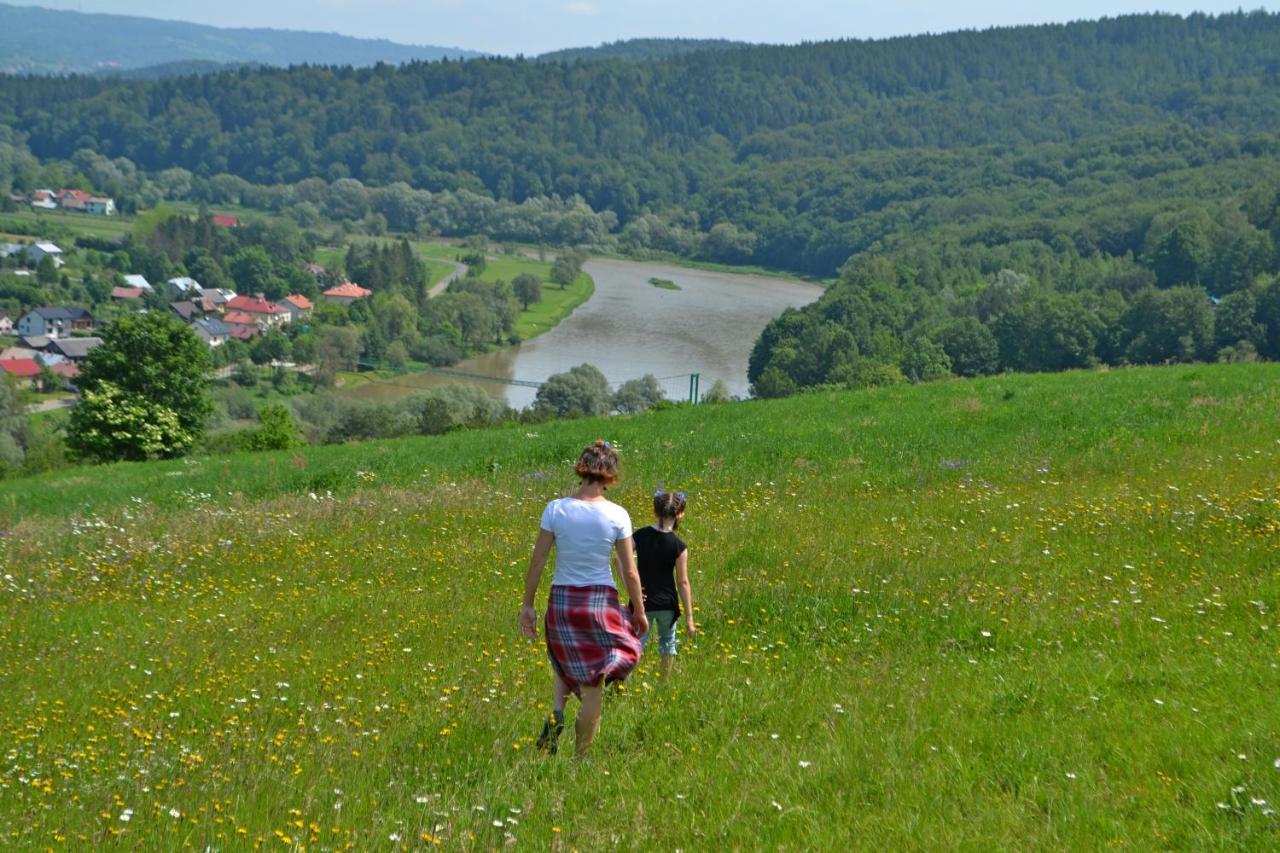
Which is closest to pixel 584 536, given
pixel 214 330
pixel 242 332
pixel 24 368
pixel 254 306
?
pixel 24 368

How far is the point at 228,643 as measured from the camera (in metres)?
10.3

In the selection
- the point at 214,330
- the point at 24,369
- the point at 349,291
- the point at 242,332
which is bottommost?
the point at 242,332

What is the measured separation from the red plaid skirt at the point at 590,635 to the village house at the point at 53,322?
404 feet

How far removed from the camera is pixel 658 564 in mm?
8367

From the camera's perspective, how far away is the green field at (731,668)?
6.04 meters

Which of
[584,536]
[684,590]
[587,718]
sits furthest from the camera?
[684,590]

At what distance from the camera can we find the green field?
6039 millimetres

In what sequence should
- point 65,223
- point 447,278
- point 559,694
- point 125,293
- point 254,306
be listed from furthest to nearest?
1. point 65,223
2. point 447,278
3. point 125,293
4. point 254,306
5. point 559,694

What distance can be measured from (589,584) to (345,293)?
137m

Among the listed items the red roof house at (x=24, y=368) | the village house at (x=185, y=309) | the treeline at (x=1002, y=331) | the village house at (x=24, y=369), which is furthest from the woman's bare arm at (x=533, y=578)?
the village house at (x=185, y=309)

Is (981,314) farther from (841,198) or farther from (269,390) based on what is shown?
(841,198)

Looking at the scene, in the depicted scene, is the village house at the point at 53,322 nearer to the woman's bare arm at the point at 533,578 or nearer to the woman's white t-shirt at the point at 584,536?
the woman's bare arm at the point at 533,578

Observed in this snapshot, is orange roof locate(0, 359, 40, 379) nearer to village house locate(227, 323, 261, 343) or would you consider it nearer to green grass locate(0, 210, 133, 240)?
village house locate(227, 323, 261, 343)

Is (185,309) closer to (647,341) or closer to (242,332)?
(242,332)
